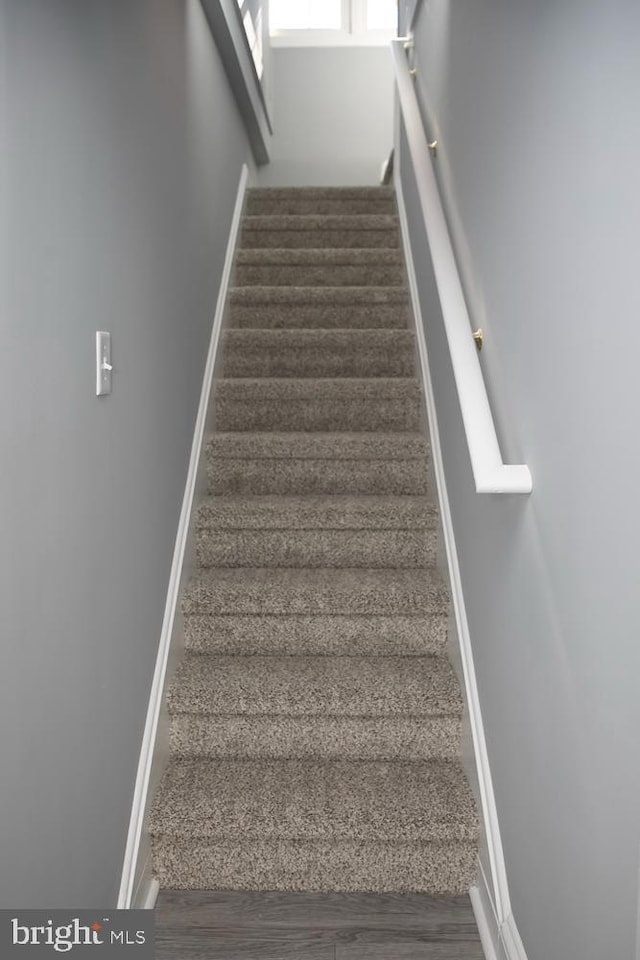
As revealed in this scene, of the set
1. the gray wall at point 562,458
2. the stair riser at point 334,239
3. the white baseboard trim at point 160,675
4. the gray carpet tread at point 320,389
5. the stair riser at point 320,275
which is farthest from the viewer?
the stair riser at point 334,239

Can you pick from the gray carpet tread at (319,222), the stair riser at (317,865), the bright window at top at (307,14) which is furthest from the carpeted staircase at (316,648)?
the bright window at top at (307,14)

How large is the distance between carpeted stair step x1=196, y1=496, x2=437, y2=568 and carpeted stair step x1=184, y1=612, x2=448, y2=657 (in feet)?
0.92

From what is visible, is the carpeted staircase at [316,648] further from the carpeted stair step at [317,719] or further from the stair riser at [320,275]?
the stair riser at [320,275]

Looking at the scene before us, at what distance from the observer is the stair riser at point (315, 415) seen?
2990 mm

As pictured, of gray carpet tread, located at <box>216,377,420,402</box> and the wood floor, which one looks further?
gray carpet tread, located at <box>216,377,420,402</box>

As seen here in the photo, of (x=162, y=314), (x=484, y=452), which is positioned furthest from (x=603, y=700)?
(x=162, y=314)

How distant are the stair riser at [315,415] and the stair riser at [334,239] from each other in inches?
51.6

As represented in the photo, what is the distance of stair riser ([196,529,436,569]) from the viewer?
251cm

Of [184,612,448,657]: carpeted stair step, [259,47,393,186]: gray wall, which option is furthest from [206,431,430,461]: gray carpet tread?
[259,47,393,186]: gray wall

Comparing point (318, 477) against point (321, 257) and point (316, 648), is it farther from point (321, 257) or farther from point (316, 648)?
point (321, 257)

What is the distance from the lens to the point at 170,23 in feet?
7.15

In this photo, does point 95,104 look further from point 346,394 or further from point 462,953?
point 462,953

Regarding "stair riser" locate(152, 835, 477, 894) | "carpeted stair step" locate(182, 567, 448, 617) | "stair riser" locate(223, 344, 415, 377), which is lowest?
"stair riser" locate(152, 835, 477, 894)

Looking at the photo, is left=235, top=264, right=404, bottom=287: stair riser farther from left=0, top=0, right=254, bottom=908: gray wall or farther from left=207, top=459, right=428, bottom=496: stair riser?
left=0, top=0, right=254, bottom=908: gray wall
